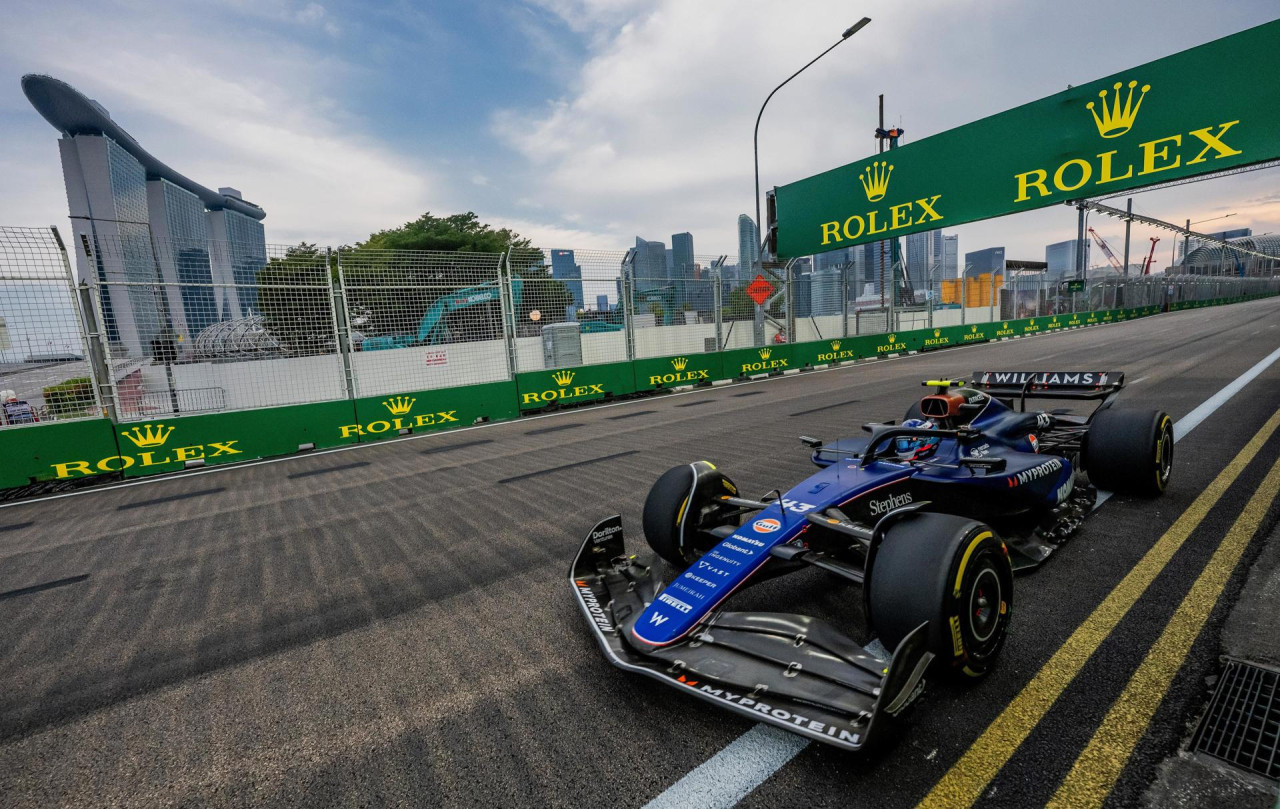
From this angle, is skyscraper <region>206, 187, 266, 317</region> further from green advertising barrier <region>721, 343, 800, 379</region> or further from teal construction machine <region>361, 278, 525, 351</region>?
green advertising barrier <region>721, 343, 800, 379</region>

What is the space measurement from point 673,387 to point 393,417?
21.7 ft

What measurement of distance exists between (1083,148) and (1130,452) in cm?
996

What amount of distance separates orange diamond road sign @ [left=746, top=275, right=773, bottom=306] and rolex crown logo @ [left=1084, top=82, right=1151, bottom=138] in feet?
24.4

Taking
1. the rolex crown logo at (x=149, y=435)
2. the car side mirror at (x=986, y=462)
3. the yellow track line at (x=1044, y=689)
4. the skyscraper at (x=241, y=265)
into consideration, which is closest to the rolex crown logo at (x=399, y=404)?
the skyscraper at (x=241, y=265)

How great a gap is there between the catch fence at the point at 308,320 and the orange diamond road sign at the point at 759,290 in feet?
0.81

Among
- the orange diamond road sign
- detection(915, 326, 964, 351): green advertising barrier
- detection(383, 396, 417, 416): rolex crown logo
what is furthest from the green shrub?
detection(915, 326, 964, 351): green advertising barrier

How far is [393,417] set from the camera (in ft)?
32.4

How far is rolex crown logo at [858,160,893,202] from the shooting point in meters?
14.0

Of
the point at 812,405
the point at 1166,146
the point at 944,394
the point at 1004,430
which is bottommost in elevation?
the point at 812,405

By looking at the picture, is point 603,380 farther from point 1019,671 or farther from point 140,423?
point 1019,671

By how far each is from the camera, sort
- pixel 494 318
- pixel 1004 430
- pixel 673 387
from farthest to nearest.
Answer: pixel 673 387, pixel 494 318, pixel 1004 430

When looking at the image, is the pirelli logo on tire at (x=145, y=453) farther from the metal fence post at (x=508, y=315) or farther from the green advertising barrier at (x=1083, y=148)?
the green advertising barrier at (x=1083, y=148)

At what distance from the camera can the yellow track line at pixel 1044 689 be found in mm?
1726

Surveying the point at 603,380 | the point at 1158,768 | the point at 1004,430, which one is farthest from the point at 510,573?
the point at 603,380
